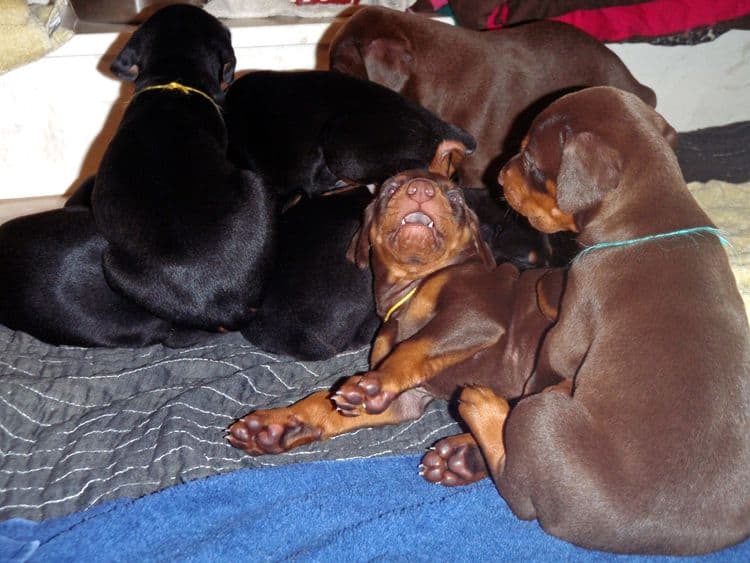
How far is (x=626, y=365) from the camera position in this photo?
220cm

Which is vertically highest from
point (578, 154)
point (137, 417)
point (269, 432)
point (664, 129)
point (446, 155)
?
point (578, 154)

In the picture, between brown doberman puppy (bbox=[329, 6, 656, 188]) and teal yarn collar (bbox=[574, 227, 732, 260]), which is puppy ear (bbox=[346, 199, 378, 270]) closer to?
teal yarn collar (bbox=[574, 227, 732, 260])

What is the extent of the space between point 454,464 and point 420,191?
37.6 inches

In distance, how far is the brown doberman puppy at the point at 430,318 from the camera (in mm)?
2559

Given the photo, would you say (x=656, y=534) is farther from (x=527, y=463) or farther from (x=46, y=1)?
(x=46, y=1)

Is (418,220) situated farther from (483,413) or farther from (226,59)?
(226,59)

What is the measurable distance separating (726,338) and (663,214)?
46 cm

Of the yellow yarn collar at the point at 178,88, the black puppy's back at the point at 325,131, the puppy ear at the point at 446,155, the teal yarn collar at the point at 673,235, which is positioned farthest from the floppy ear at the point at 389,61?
the teal yarn collar at the point at 673,235

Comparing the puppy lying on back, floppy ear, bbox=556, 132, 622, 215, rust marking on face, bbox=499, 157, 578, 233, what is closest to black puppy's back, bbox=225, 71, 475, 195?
the puppy lying on back

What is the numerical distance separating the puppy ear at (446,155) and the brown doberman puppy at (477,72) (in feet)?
0.65

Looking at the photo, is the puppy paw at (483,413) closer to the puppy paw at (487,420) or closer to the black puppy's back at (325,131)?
the puppy paw at (487,420)

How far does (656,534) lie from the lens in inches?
78.0

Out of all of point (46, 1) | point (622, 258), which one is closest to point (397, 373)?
point (622, 258)

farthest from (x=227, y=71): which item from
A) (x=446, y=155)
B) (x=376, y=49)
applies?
(x=446, y=155)
